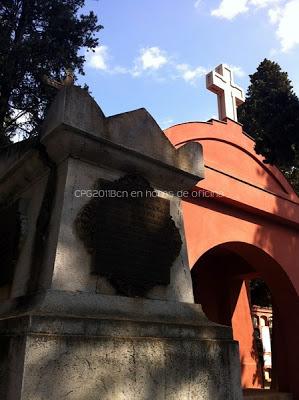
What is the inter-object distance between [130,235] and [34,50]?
577 centimetres

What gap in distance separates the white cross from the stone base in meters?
4.98

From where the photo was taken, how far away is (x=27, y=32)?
26.9 feet

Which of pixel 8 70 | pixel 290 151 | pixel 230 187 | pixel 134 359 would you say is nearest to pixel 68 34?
pixel 8 70

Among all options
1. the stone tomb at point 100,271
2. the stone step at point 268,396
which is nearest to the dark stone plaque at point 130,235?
the stone tomb at point 100,271

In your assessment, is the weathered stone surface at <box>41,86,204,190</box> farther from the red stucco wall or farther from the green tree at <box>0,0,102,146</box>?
the green tree at <box>0,0,102,146</box>

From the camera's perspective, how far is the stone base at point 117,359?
7.37ft

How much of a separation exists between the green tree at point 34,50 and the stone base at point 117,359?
5.37 m

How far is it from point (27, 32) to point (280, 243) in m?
6.28

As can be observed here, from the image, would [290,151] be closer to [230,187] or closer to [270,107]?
[270,107]

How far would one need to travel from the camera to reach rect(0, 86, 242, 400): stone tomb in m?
2.35

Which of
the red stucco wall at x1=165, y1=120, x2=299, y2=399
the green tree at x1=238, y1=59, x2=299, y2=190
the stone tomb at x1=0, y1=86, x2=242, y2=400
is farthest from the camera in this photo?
the red stucco wall at x1=165, y1=120, x2=299, y2=399

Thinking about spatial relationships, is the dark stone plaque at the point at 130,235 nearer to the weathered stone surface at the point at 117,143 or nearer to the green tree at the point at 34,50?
the weathered stone surface at the point at 117,143

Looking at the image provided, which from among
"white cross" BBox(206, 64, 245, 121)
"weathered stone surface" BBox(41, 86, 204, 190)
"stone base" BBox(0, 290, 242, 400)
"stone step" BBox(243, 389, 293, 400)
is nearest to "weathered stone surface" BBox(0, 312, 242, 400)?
"stone base" BBox(0, 290, 242, 400)

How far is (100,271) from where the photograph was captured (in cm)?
284
